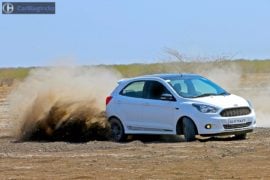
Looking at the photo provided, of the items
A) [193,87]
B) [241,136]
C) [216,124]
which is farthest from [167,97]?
[241,136]

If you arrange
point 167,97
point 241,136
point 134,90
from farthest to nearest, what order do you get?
1. point 134,90
2. point 241,136
3. point 167,97

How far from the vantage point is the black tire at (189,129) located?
18688mm

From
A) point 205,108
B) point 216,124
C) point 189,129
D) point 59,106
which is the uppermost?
point 205,108

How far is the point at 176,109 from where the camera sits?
62.4ft

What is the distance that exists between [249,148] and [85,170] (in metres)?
4.26

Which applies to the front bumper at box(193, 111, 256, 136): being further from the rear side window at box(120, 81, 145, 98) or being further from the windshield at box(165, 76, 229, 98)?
the rear side window at box(120, 81, 145, 98)

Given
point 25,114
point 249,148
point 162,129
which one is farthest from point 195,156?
point 25,114

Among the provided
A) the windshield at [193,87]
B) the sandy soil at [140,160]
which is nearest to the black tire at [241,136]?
the sandy soil at [140,160]

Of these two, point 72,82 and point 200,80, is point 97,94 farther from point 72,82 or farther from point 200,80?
point 200,80

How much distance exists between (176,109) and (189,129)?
60 cm

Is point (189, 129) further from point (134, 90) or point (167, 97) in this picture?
point (134, 90)

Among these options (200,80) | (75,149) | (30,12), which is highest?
(30,12)

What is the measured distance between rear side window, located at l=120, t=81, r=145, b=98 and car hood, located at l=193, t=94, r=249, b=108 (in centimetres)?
184

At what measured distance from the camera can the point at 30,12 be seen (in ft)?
102
